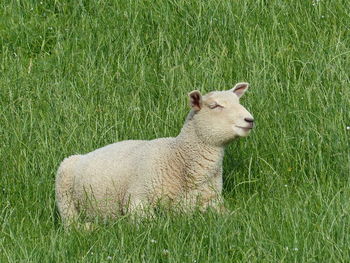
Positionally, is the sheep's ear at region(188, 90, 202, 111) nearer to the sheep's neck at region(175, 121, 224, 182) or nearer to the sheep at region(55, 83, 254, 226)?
the sheep at region(55, 83, 254, 226)

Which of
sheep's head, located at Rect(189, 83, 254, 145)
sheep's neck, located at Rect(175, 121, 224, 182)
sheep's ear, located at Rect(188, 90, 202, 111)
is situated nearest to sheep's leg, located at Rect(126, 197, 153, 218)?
sheep's neck, located at Rect(175, 121, 224, 182)

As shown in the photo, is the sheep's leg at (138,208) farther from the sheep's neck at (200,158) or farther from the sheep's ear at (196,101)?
the sheep's ear at (196,101)

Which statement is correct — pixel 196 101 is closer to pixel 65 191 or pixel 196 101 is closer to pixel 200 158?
pixel 200 158

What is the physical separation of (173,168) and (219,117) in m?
0.48

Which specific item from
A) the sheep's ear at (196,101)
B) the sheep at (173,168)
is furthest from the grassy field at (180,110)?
the sheep's ear at (196,101)

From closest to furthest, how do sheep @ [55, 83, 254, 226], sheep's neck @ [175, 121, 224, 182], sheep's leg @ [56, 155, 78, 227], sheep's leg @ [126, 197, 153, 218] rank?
sheep's leg @ [126, 197, 153, 218]
sheep @ [55, 83, 254, 226]
sheep's neck @ [175, 121, 224, 182]
sheep's leg @ [56, 155, 78, 227]

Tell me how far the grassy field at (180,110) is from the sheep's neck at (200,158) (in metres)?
0.32

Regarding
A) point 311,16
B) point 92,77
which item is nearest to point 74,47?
point 92,77

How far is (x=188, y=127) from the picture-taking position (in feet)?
23.4

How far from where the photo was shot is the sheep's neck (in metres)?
7.00

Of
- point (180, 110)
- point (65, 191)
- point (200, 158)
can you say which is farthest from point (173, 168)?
point (180, 110)

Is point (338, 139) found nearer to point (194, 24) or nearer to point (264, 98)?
point (264, 98)

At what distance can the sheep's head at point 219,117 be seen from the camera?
6754 mm

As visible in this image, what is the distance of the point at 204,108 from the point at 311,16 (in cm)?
274
